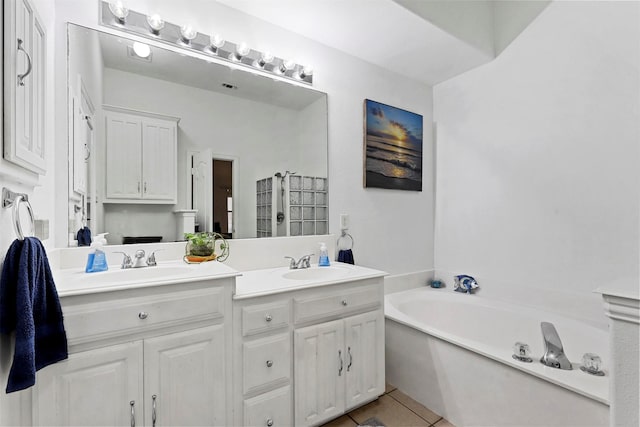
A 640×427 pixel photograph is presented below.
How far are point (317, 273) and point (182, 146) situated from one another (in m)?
1.10

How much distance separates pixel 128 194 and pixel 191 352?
35.0 inches

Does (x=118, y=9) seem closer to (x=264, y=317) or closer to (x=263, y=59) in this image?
(x=263, y=59)

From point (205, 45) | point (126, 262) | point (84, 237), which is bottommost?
point (126, 262)

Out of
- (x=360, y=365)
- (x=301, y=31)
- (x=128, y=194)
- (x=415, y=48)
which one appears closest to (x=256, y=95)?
(x=301, y=31)

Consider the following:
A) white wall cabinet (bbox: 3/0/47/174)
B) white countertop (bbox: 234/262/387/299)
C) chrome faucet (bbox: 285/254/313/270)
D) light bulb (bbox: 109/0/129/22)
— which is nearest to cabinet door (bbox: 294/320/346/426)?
white countertop (bbox: 234/262/387/299)

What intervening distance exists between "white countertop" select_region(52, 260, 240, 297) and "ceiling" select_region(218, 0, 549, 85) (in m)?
1.58

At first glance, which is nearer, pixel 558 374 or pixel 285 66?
pixel 558 374

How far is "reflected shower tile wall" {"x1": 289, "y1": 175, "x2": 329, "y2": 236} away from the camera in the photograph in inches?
83.1

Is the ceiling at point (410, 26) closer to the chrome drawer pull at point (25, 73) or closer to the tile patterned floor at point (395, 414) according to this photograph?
the chrome drawer pull at point (25, 73)

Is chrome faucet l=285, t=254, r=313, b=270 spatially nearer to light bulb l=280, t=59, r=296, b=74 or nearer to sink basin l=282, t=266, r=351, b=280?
sink basin l=282, t=266, r=351, b=280

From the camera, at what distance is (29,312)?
0.85m

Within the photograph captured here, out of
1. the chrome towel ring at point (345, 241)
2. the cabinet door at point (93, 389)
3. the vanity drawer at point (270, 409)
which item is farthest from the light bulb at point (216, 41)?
the vanity drawer at point (270, 409)

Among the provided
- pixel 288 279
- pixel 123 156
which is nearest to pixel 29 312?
pixel 123 156

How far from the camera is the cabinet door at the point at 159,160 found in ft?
5.30
